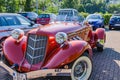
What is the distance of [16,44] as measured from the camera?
6000mm

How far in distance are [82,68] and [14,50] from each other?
5.34ft

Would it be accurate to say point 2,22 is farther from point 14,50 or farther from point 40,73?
point 40,73

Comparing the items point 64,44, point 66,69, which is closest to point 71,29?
point 64,44

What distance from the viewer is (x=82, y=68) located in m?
5.72

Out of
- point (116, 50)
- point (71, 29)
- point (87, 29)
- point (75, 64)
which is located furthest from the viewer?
point (116, 50)

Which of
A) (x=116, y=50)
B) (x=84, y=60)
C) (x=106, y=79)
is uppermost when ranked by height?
(x=84, y=60)

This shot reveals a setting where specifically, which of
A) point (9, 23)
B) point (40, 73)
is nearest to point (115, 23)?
point (9, 23)

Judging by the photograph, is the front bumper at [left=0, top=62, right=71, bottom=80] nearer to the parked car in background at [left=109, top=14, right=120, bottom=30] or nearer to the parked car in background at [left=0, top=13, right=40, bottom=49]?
the parked car in background at [left=0, top=13, right=40, bottom=49]

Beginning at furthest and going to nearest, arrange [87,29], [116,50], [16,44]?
[116,50] → [87,29] → [16,44]

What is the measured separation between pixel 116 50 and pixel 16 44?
551cm

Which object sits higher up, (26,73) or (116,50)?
(26,73)

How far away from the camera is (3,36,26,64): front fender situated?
5.64 meters

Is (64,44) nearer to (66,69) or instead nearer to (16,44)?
(66,69)

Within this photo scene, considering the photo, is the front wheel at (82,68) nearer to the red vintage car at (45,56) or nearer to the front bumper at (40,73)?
the red vintage car at (45,56)
